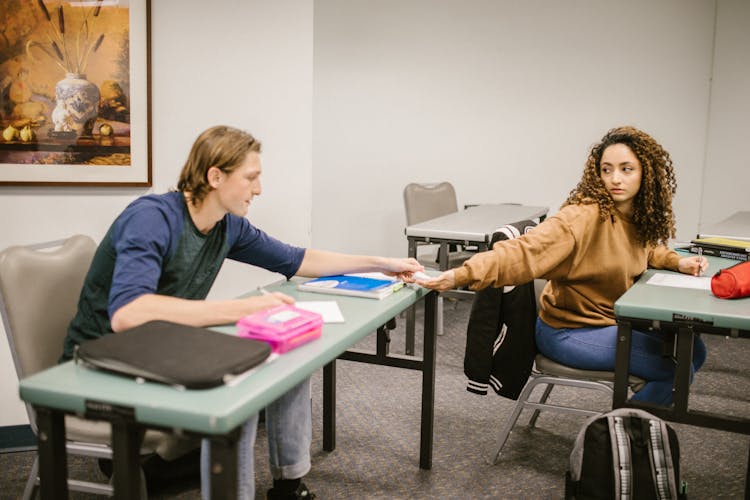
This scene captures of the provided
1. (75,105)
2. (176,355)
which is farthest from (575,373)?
(75,105)

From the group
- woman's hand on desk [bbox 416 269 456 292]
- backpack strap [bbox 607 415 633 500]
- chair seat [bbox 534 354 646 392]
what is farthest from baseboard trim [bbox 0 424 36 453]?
backpack strap [bbox 607 415 633 500]

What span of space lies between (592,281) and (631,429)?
0.54 meters

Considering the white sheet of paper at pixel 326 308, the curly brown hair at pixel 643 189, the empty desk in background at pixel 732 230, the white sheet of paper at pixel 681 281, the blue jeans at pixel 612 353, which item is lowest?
the blue jeans at pixel 612 353

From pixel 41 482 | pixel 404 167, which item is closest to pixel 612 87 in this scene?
pixel 404 167

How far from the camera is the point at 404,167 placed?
229 inches

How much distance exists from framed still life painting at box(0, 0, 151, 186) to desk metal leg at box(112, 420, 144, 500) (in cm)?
154

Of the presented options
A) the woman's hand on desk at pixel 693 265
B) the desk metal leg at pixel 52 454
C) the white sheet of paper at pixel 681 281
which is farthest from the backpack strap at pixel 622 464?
the desk metal leg at pixel 52 454

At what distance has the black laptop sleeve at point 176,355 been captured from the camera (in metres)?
1.21

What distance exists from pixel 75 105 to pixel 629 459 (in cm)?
213

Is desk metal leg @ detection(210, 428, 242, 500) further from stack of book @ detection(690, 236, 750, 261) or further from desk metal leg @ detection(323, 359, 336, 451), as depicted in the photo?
stack of book @ detection(690, 236, 750, 261)

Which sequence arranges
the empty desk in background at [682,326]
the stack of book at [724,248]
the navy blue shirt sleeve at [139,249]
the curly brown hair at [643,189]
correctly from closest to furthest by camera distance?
the navy blue shirt sleeve at [139,249] < the empty desk in background at [682,326] < the curly brown hair at [643,189] < the stack of book at [724,248]

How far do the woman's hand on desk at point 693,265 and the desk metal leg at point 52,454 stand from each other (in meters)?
2.10

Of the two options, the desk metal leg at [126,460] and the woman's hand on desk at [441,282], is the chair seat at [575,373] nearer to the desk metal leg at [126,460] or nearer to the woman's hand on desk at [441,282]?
the woman's hand on desk at [441,282]

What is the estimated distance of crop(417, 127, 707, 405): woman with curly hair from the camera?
217 centimetres
